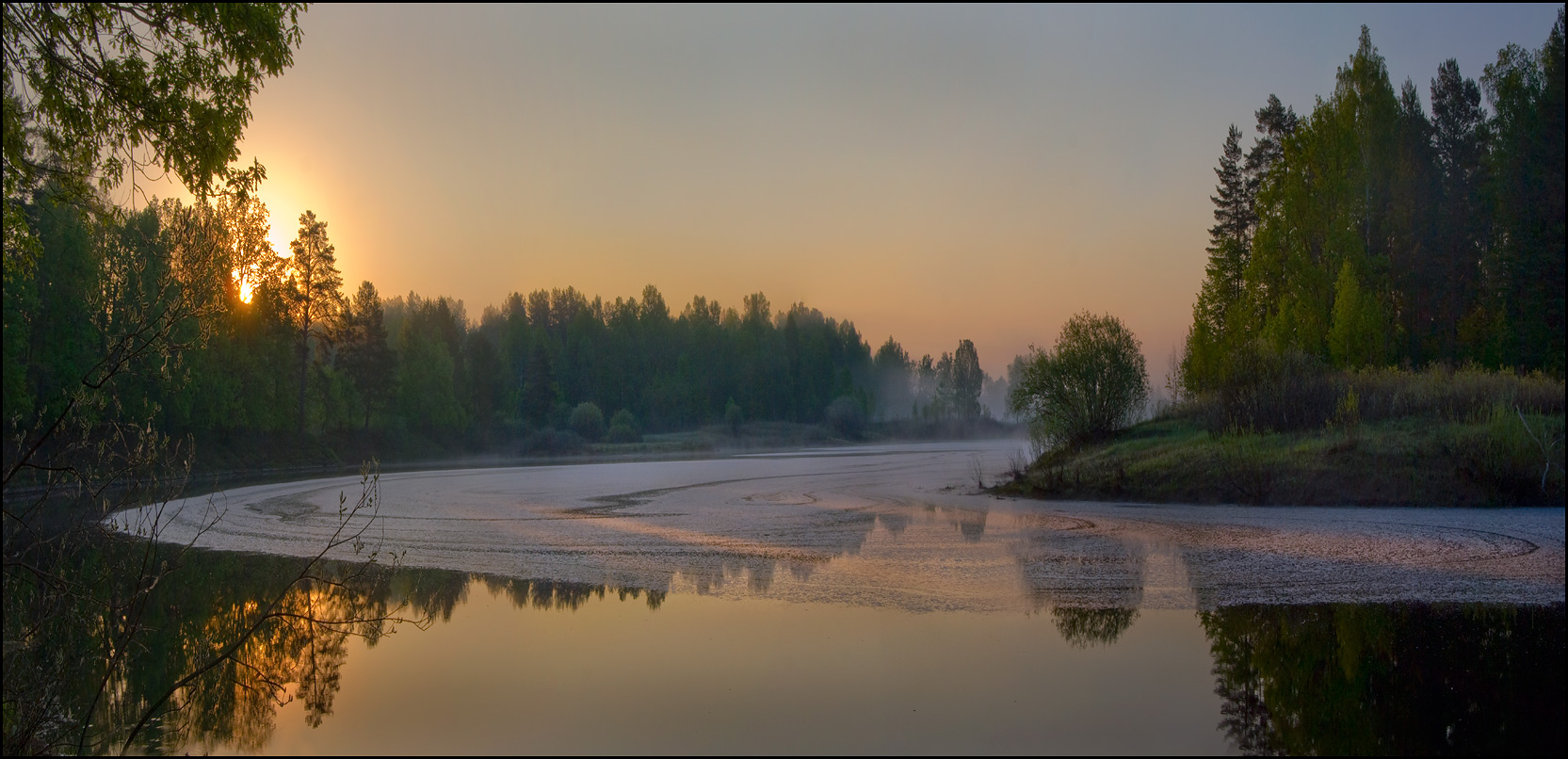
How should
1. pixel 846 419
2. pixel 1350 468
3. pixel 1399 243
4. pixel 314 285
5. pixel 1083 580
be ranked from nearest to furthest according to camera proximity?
1. pixel 1083 580
2. pixel 1350 468
3. pixel 1399 243
4. pixel 314 285
5. pixel 846 419

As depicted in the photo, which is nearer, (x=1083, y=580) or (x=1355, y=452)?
(x=1083, y=580)

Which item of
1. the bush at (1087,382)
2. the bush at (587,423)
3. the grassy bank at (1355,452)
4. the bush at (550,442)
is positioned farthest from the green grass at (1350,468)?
the bush at (587,423)

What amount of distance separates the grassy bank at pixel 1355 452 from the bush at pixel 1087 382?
1704 mm

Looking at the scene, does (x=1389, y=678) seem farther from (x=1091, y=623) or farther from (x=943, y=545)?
(x=943, y=545)

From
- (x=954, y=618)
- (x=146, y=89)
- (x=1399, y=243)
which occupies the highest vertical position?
(x=1399, y=243)

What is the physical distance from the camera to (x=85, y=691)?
289 inches

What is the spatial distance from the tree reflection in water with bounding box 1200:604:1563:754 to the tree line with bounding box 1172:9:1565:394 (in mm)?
24444

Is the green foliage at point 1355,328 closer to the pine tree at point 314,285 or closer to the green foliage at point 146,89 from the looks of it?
the green foliage at point 146,89

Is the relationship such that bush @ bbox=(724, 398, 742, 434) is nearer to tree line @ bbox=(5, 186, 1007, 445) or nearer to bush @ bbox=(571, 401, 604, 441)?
tree line @ bbox=(5, 186, 1007, 445)

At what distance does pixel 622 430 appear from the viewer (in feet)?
254

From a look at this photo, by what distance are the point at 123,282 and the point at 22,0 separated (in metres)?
1.85

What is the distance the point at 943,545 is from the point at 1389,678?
8146 millimetres

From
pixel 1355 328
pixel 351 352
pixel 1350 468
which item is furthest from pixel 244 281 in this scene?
pixel 351 352

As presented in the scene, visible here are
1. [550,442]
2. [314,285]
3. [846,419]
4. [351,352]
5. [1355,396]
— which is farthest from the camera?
[846,419]
